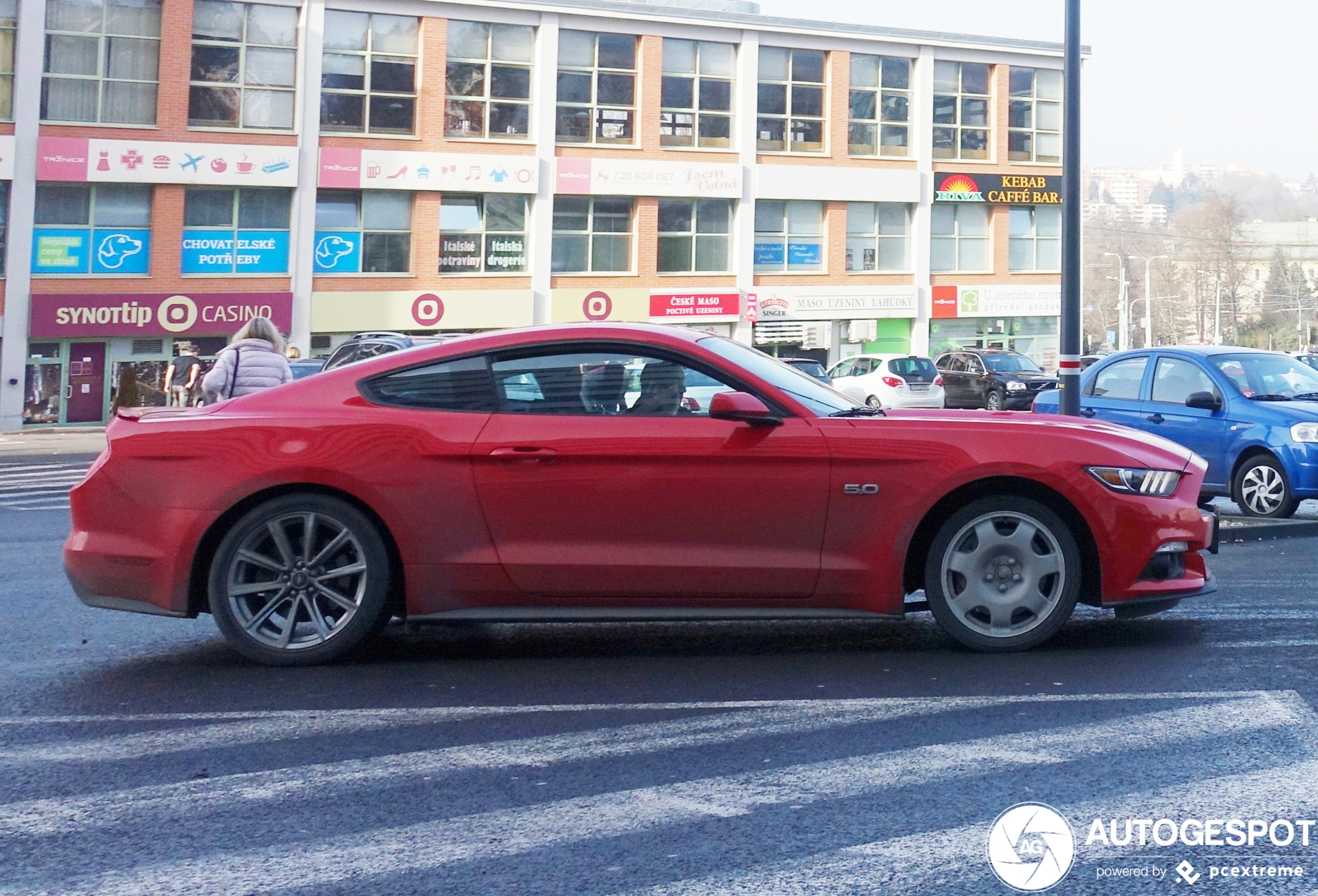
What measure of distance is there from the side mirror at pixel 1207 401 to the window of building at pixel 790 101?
112ft

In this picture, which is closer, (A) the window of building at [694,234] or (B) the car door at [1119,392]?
(B) the car door at [1119,392]

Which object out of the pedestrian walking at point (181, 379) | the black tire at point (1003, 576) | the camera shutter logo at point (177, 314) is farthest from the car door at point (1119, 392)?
the camera shutter logo at point (177, 314)

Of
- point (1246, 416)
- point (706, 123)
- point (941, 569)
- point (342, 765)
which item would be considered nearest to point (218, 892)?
point (342, 765)

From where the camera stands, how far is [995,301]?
166ft

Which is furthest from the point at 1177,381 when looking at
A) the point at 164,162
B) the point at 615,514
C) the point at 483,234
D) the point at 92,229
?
the point at 483,234

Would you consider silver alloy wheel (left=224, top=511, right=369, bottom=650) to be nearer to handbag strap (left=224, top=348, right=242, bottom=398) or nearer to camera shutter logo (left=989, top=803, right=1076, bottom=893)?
camera shutter logo (left=989, top=803, right=1076, bottom=893)

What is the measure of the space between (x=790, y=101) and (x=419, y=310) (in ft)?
45.9

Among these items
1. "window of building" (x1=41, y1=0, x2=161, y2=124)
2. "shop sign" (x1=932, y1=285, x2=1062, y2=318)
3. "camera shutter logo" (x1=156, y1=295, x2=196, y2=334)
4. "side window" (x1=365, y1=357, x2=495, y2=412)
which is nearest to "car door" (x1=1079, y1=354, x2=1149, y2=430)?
"side window" (x1=365, y1=357, x2=495, y2=412)

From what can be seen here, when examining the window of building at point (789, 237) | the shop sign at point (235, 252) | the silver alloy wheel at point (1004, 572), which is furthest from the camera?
the window of building at point (789, 237)

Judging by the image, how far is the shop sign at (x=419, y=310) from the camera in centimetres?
3922

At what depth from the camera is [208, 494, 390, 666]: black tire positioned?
6344mm

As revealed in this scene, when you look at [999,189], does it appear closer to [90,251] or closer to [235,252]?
[235,252]

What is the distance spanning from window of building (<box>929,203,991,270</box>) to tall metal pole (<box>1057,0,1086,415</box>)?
36428 mm

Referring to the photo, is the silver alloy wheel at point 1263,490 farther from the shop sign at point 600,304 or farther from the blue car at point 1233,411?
the shop sign at point 600,304
